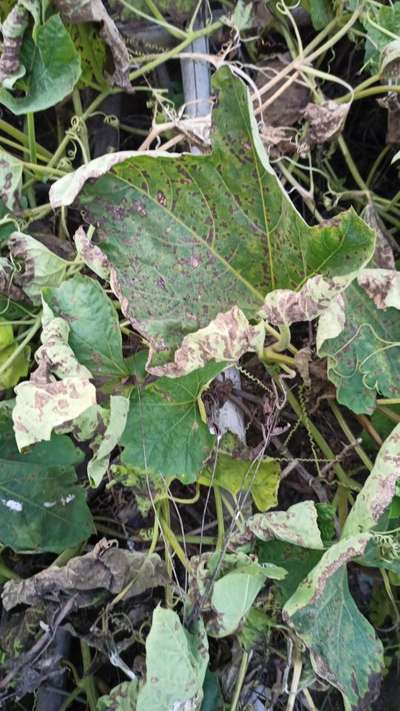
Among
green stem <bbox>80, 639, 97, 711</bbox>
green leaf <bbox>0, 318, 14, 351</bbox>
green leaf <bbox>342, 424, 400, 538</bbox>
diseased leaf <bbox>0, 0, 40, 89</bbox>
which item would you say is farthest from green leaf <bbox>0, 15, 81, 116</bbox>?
green stem <bbox>80, 639, 97, 711</bbox>

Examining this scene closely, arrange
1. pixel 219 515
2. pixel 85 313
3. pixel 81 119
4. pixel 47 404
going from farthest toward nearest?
pixel 81 119 → pixel 219 515 → pixel 85 313 → pixel 47 404

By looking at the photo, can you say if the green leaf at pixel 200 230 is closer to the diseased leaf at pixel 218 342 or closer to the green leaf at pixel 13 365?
the diseased leaf at pixel 218 342

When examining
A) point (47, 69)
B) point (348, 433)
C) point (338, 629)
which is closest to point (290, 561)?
point (338, 629)

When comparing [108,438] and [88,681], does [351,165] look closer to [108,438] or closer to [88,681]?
[108,438]

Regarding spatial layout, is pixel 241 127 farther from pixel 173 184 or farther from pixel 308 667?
pixel 308 667

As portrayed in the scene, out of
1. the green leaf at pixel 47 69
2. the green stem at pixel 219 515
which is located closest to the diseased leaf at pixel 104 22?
the green leaf at pixel 47 69
